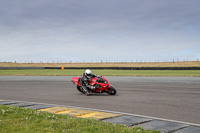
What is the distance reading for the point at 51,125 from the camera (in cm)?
569

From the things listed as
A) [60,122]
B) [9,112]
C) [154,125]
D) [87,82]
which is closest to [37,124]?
[60,122]

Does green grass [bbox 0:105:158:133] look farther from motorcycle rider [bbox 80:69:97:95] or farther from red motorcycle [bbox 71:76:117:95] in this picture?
motorcycle rider [bbox 80:69:97:95]

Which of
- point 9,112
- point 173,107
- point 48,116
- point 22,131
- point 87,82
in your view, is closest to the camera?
point 22,131

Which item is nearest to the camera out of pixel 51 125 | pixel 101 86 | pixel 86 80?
pixel 51 125

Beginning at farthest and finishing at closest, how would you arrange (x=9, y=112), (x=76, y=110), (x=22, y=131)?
(x=76, y=110), (x=9, y=112), (x=22, y=131)

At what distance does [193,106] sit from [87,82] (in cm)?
582

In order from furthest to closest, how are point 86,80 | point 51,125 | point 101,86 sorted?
point 86,80, point 101,86, point 51,125

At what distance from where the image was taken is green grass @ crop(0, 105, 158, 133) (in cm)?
526

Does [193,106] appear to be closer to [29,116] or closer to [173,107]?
[173,107]

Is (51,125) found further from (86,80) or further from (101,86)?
(86,80)

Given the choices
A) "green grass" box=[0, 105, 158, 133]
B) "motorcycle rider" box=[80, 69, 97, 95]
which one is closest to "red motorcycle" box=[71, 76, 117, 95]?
"motorcycle rider" box=[80, 69, 97, 95]

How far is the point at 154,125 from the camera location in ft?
19.4

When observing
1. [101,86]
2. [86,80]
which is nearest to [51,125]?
[101,86]

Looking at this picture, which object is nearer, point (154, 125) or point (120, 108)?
point (154, 125)
